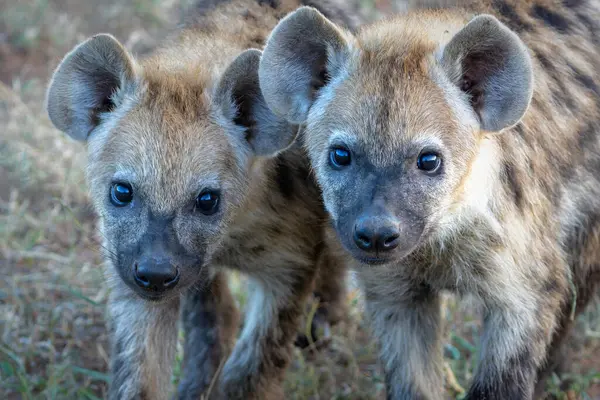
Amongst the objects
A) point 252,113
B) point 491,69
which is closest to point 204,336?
point 252,113

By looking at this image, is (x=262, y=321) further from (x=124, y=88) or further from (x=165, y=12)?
(x=165, y=12)

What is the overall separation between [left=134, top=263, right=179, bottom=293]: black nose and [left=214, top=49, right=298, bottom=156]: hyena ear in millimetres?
494

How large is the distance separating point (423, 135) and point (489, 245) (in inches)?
15.8

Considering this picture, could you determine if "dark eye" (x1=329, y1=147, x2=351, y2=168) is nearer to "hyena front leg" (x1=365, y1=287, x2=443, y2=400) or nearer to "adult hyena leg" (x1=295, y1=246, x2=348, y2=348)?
"hyena front leg" (x1=365, y1=287, x2=443, y2=400)

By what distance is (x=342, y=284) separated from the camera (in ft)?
14.0

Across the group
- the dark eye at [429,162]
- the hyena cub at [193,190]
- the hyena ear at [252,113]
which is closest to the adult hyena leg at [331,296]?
the hyena cub at [193,190]

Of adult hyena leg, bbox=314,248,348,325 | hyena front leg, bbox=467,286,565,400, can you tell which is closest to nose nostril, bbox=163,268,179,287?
hyena front leg, bbox=467,286,565,400

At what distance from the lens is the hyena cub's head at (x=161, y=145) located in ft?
10.1

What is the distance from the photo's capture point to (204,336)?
12.6ft

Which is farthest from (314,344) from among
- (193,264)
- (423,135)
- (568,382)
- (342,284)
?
(423,135)

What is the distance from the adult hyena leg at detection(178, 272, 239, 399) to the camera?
380cm

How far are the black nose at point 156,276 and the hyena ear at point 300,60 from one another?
1.74 ft

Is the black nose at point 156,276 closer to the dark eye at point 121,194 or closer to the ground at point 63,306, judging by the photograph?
the dark eye at point 121,194

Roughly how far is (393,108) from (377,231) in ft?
1.08
